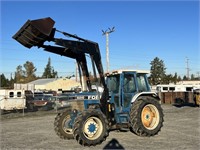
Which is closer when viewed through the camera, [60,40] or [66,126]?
[60,40]

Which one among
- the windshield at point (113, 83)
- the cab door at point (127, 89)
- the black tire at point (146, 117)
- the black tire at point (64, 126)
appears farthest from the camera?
the windshield at point (113, 83)

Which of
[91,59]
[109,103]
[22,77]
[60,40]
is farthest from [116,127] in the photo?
[22,77]

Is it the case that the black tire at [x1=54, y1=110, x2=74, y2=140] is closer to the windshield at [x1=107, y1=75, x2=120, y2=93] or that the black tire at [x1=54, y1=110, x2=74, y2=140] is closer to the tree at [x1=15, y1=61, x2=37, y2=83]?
the windshield at [x1=107, y1=75, x2=120, y2=93]

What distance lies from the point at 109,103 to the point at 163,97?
27106mm

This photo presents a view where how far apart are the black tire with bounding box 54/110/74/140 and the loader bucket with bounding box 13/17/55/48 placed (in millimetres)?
2924

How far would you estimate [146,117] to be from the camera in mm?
11445

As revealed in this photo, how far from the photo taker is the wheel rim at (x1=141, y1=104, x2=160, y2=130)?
1139 centimetres

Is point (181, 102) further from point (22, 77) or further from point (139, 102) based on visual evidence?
point (22, 77)

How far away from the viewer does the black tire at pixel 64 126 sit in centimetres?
1100

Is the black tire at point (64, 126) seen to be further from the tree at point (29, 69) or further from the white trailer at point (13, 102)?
the tree at point (29, 69)

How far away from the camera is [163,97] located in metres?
37.2

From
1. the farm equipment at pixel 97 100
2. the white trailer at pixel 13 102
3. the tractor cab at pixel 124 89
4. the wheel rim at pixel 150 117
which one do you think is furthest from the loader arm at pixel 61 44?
the white trailer at pixel 13 102

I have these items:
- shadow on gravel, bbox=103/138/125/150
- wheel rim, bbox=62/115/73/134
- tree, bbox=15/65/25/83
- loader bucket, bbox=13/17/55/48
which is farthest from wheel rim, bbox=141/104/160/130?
tree, bbox=15/65/25/83

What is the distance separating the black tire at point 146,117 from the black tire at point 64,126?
2332 millimetres
